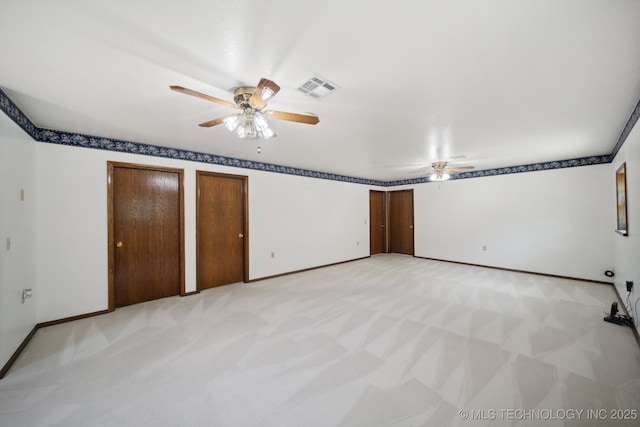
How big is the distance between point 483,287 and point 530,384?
2.57m

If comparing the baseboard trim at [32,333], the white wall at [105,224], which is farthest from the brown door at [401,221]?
the baseboard trim at [32,333]

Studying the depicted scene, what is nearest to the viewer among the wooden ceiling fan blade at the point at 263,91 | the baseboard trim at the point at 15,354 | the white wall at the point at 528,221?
the wooden ceiling fan blade at the point at 263,91

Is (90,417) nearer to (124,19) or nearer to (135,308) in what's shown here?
(135,308)

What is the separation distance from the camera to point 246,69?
1.61 metres

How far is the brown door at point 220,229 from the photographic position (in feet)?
13.2

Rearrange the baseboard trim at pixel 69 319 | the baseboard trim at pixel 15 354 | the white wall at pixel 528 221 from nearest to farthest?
the baseboard trim at pixel 15 354
the baseboard trim at pixel 69 319
the white wall at pixel 528 221

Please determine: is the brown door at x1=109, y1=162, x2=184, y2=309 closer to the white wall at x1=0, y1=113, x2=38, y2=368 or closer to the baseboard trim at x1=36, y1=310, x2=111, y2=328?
the baseboard trim at x1=36, y1=310, x2=111, y2=328

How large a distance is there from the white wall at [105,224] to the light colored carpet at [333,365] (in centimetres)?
49

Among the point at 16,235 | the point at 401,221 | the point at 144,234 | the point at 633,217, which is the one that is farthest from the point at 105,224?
the point at 401,221

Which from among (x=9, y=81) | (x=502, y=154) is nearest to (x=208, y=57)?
(x=9, y=81)

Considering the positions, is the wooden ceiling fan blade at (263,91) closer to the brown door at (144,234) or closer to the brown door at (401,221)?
the brown door at (144,234)

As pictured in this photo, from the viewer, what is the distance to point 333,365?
2064mm

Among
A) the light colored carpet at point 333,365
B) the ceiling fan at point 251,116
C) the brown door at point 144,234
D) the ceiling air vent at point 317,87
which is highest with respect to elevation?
the ceiling air vent at point 317,87

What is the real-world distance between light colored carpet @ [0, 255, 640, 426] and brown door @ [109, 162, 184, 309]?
0.29 meters
